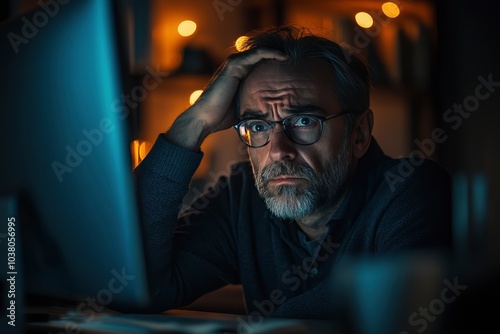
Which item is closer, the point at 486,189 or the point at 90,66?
the point at 90,66

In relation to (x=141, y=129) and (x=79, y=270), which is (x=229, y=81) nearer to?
(x=79, y=270)

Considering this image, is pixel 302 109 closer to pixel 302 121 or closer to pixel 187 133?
pixel 302 121

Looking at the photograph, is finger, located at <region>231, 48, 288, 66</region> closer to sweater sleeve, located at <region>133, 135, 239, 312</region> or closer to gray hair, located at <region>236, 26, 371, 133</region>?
gray hair, located at <region>236, 26, 371, 133</region>

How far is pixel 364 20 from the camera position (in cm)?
318

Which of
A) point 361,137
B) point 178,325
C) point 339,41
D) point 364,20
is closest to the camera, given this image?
point 178,325

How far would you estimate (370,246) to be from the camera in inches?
53.1

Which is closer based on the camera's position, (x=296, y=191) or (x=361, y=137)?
(x=296, y=191)

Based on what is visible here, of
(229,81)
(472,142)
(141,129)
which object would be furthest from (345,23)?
(229,81)

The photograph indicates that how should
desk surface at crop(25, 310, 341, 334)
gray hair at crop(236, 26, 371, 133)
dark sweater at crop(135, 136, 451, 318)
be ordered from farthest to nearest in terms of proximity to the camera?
gray hair at crop(236, 26, 371, 133)
dark sweater at crop(135, 136, 451, 318)
desk surface at crop(25, 310, 341, 334)

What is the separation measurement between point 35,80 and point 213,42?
252 centimetres

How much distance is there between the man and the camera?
137 cm

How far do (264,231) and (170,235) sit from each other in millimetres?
259

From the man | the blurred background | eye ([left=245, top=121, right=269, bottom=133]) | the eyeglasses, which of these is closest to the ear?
the man

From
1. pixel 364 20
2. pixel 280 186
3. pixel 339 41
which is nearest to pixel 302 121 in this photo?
pixel 280 186
